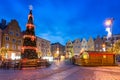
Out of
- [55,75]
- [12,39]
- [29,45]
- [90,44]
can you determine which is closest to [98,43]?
[90,44]

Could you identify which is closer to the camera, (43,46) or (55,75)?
(55,75)

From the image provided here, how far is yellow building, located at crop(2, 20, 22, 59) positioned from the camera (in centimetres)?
6124

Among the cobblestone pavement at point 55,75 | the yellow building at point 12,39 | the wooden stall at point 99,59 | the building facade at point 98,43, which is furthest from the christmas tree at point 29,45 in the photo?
the building facade at point 98,43

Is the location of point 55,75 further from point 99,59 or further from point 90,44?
point 90,44

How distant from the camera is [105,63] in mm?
38906

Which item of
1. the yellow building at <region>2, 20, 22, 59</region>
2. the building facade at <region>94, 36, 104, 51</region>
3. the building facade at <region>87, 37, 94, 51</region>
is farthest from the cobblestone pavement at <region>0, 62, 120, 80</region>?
the building facade at <region>87, 37, 94, 51</region>

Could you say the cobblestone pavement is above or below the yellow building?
below

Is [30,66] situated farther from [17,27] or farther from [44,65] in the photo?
[17,27]

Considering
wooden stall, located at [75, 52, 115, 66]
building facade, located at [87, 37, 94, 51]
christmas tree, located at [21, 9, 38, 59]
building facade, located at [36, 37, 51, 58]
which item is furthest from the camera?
building facade, located at [87, 37, 94, 51]

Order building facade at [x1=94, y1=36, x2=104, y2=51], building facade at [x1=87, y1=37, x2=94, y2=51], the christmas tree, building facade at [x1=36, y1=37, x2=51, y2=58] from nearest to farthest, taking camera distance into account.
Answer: the christmas tree
building facade at [x1=94, y1=36, x2=104, y2=51]
building facade at [x1=36, y1=37, x2=51, y2=58]
building facade at [x1=87, y1=37, x2=94, y2=51]

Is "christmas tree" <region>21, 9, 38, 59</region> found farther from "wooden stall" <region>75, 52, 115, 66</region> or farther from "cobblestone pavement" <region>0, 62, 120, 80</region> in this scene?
"wooden stall" <region>75, 52, 115, 66</region>

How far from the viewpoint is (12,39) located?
64.4 m

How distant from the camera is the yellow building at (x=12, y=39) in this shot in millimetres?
61241

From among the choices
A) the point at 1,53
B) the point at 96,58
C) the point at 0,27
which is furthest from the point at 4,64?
the point at 0,27
